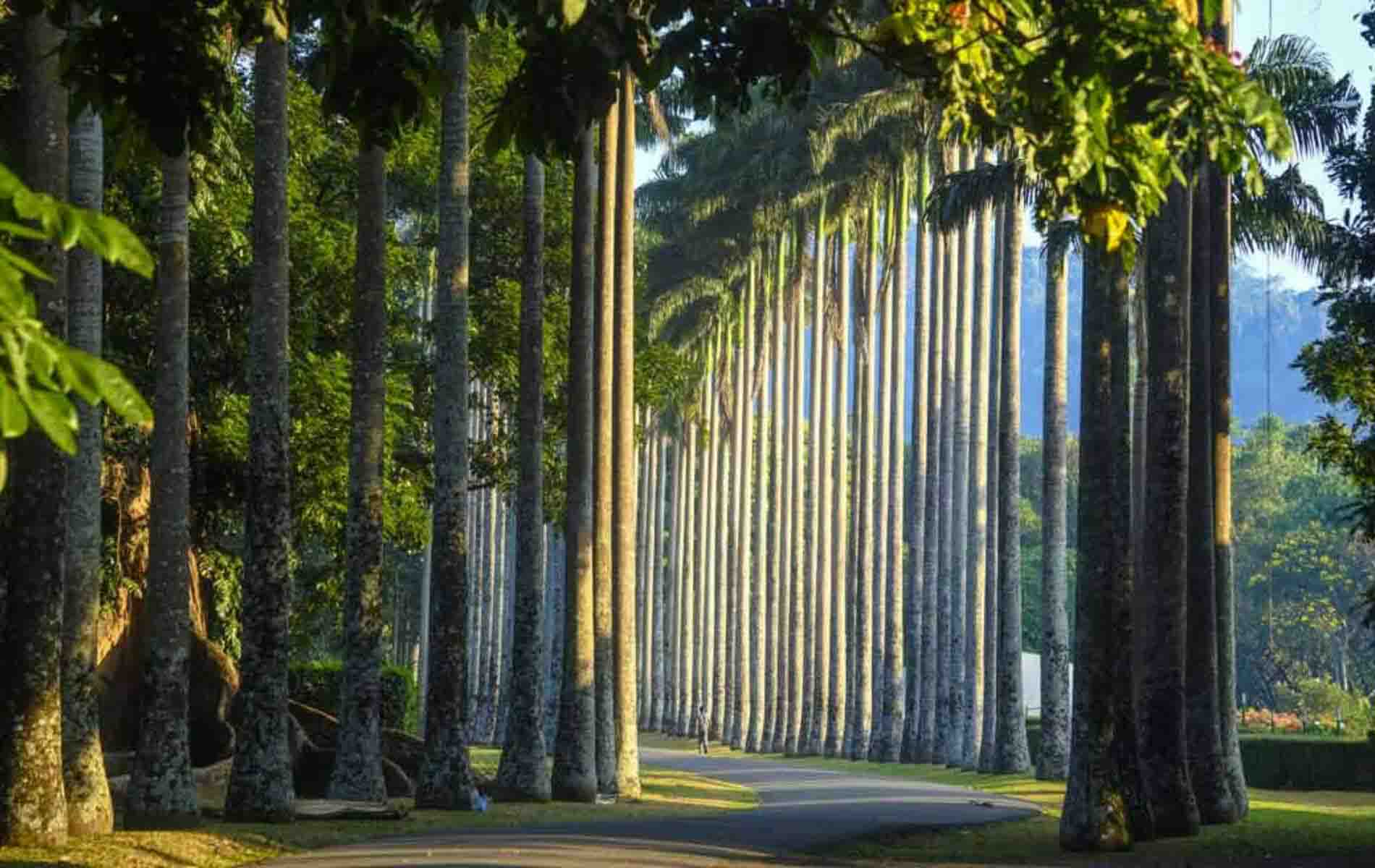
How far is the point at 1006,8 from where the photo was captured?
39.0ft

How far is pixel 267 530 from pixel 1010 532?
26305 mm

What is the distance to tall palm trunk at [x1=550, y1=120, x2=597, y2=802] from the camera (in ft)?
104

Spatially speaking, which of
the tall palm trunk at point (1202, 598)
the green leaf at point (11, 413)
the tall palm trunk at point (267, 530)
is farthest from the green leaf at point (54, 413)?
the tall palm trunk at point (1202, 598)

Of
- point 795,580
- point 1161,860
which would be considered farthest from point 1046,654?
point 795,580

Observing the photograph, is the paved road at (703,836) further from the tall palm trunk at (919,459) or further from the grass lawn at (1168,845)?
the tall palm trunk at (919,459)

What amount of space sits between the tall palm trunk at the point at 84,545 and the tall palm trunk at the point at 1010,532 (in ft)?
87.7

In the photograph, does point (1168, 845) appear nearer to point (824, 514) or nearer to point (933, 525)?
point (933, 525)

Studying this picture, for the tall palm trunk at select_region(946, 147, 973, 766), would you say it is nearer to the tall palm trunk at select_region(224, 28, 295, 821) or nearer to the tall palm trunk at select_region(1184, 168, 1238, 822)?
the tall palm trunk at select_region(1184, 168, 1238, 822)

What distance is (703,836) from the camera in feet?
74.9

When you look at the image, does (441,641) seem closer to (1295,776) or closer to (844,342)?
(1295,776)

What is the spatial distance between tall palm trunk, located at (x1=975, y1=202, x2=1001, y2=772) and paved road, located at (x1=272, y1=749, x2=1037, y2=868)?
1174 centimetres

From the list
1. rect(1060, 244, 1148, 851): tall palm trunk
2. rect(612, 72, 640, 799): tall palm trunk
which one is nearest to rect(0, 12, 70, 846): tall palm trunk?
rect(1060, 244, 1148, 851): tall palm trunk

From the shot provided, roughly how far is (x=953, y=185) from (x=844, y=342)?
1238 inches

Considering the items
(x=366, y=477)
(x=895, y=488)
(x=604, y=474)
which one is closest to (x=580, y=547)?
(x=604, y=474)
